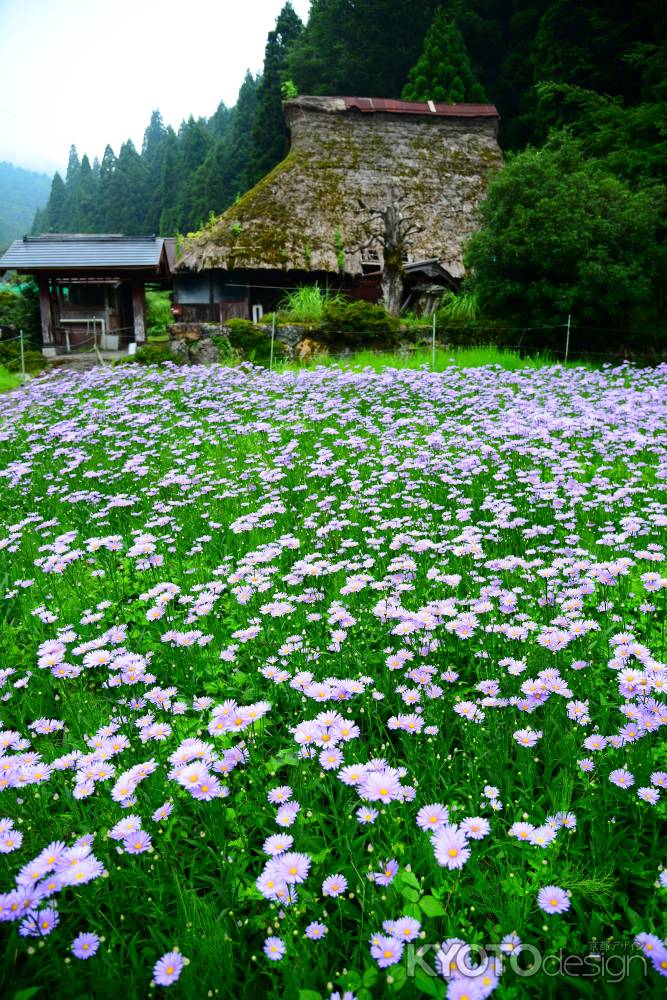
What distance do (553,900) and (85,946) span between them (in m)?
1.07

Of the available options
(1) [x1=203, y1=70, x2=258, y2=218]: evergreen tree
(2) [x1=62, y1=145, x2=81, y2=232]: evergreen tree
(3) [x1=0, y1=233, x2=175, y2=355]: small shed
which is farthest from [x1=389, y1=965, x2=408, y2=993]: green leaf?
(2) [x1=62, y1=145, x2=81, y2=232]: evergreen tree

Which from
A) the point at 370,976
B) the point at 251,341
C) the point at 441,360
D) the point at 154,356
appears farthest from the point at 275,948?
the point at 154,356

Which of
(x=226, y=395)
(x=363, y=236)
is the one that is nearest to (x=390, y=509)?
(x=226, y=395)

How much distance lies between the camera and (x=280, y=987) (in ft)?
4.91

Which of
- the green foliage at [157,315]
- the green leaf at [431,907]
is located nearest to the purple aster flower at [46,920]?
the green leaf at [431,907]

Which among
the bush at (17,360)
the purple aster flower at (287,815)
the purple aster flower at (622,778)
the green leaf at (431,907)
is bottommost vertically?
the green leaf at (431,907)

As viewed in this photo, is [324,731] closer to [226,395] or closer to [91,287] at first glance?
[226,395]

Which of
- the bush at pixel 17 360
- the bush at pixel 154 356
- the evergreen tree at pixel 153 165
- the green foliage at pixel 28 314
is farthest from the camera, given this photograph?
A: the evergreen tree at pixel 153 165

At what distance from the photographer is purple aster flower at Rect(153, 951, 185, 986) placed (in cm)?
131

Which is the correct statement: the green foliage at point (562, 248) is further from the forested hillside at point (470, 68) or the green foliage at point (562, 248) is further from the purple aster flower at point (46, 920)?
the purple aster flower at point (46, 920)

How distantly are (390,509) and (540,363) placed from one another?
26.5ft

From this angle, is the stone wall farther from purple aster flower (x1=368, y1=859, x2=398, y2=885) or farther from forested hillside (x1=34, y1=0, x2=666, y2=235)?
purple aster flower (x1=368, y1=859, x2=398, y2=885)

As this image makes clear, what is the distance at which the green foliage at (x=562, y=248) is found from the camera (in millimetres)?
12344

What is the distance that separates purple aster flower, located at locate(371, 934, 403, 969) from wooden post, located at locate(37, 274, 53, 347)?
22.7 m
